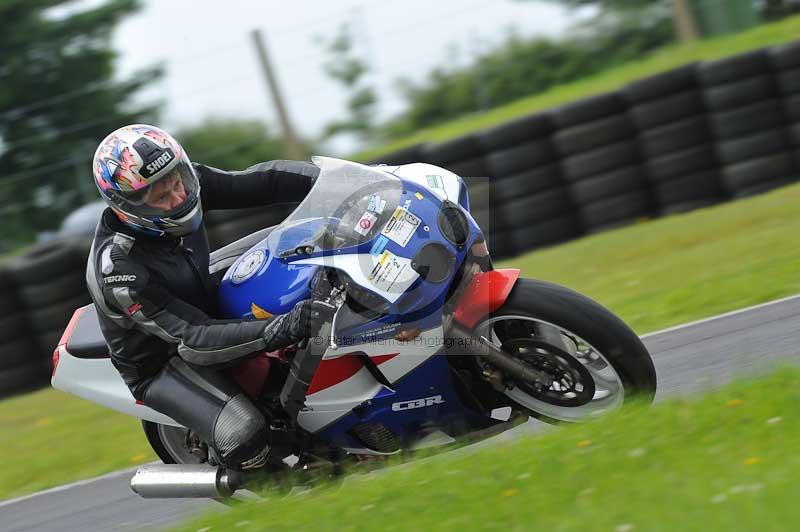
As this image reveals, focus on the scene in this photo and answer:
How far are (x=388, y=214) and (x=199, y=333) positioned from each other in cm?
103

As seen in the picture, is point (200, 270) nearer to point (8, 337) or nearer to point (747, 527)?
point (747, 527)

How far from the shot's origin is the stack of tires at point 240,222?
10.2 metres

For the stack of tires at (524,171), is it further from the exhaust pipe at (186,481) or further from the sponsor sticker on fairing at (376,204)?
the sponsor sticker on fairing at (376,204)

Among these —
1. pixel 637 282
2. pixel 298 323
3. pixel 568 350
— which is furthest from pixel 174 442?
pixel 637 282

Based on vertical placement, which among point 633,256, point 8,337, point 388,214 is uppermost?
point 388,214

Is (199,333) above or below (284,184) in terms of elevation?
below

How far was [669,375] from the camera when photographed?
6000 mm

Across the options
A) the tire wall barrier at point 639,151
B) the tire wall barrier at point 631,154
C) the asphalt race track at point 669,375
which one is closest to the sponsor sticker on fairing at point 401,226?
the asphalt race track at point 669,375

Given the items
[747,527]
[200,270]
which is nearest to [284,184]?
[200,270]

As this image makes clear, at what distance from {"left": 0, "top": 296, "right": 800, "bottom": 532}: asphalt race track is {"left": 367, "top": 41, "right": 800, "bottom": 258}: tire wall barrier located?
378 cm

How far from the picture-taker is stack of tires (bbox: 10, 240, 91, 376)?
976 centimetres

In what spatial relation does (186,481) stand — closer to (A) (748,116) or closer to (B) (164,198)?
(B) (164,198)

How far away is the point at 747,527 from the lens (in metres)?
3.22

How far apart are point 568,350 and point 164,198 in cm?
183
